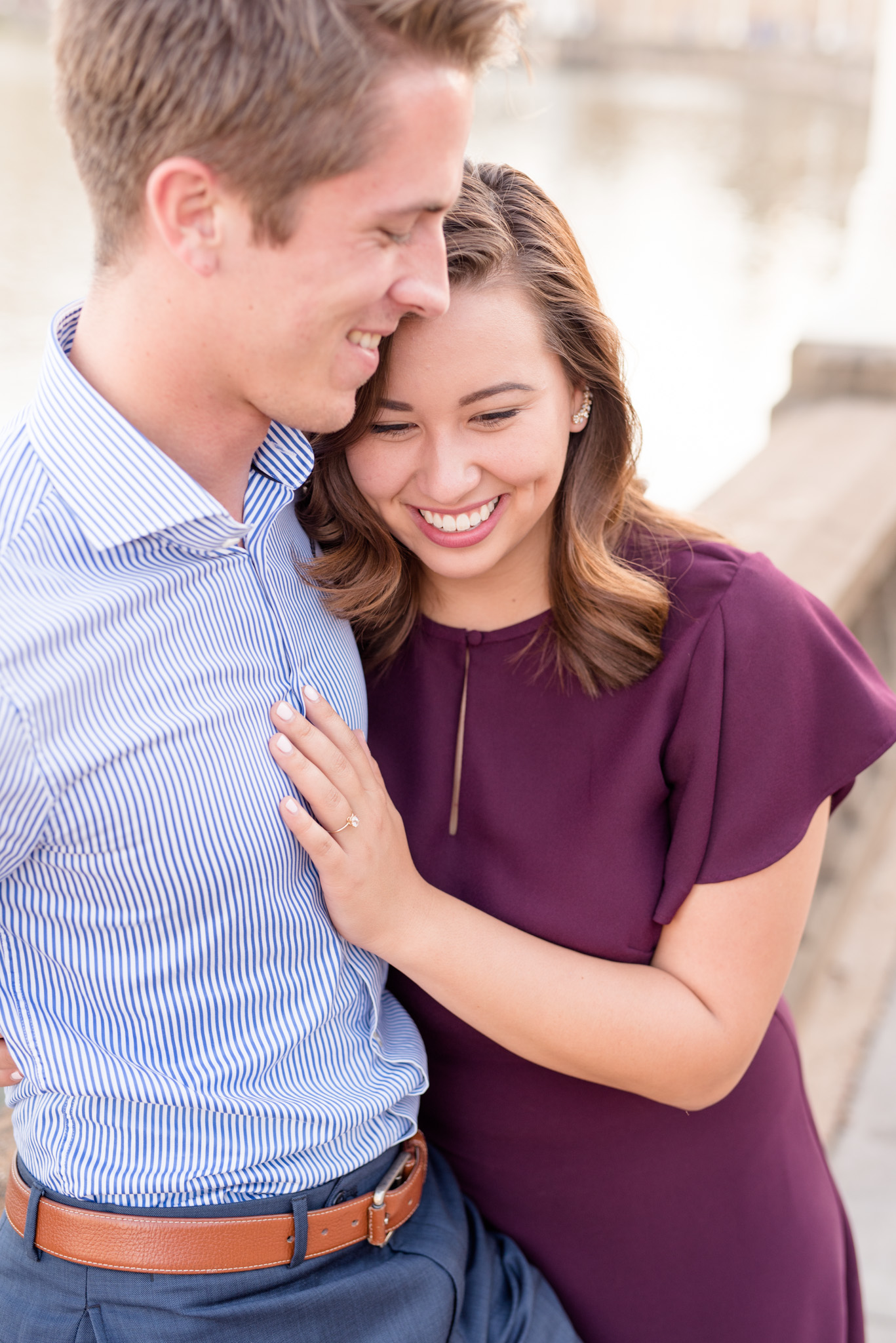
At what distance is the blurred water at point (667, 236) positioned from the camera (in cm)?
528

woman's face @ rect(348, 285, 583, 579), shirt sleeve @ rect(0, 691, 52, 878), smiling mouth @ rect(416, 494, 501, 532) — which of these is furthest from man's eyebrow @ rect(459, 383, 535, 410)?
shirt sleeve @ rect(0, 691, 52, 878)

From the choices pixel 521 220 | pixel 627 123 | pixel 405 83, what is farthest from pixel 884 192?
pixel 627 123

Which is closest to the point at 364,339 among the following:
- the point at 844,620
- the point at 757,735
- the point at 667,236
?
the point at 757,735

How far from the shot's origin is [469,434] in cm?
156

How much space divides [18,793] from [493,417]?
2.40ft

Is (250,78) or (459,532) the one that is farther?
(459,532)

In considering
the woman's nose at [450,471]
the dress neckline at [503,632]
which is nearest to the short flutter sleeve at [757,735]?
the dress neckline at [503,632]

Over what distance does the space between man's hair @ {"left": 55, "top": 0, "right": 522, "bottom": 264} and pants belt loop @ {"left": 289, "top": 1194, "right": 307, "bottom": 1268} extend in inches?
38.7

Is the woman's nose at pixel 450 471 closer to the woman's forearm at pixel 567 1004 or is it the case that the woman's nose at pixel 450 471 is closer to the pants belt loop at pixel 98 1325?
the woman's forearm at pixel 567 1004

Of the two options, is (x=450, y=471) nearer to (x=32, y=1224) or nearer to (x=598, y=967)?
(x=598, y=967)

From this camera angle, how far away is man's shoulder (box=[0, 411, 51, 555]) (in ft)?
3.98

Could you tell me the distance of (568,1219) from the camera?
1722 millimetres

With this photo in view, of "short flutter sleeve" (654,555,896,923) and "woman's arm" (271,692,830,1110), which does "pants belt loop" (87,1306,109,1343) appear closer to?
"woman's arm" (271,692,830,1110)

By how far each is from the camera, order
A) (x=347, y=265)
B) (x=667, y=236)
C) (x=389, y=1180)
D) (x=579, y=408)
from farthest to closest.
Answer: (x=667, y=236), (x=579, y=408), (x=389, y=1180), (x=347, y=265)
